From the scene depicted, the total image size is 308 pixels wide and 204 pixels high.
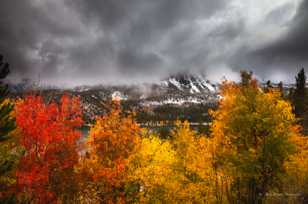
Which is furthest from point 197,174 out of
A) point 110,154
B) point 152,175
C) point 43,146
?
point 43,146

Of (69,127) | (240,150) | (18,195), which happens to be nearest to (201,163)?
(240,150)

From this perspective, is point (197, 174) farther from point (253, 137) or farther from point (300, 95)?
point (300, 95)

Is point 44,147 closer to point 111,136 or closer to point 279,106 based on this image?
point 111,136

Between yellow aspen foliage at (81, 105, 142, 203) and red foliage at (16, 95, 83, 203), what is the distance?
189 cm

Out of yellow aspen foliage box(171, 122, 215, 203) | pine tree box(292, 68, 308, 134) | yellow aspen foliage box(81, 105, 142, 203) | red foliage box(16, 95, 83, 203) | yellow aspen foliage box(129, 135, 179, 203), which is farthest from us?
pine tree box(292, 68, 308, 134)

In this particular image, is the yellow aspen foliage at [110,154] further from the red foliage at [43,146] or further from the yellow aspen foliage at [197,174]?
the yellow aspen foliage at [197,174]

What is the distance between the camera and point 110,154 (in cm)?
2845

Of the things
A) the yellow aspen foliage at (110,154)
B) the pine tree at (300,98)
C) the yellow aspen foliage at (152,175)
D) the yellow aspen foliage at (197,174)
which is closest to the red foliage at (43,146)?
the yellow aspen foliage at (110,154)

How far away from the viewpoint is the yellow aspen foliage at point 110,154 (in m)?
27.9

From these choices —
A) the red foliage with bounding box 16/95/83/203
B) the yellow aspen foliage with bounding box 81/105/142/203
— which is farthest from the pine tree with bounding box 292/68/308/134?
the red foliage with bounding box 16/95/83/203

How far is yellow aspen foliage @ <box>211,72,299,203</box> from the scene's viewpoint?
2639cm

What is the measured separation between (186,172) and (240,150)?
45.5ft

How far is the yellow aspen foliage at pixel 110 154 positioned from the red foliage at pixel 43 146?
1.89m

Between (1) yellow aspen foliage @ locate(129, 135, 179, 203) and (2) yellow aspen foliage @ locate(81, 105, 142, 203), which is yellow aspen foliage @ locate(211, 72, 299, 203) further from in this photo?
(2) yellow aspen foliage @ locate(81, 105, 142, 203)
